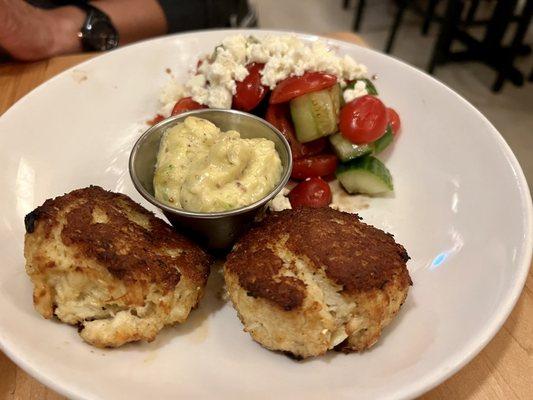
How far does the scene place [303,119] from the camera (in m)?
2.40

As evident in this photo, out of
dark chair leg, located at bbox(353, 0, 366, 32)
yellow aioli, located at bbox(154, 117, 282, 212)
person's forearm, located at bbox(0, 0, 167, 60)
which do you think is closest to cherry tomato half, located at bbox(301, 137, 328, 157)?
yellow aioli, located at bbox(154, 117, 282, 212)

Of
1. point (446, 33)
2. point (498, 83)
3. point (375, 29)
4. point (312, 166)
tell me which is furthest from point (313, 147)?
point (375, 29)

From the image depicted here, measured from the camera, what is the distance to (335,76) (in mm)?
2459

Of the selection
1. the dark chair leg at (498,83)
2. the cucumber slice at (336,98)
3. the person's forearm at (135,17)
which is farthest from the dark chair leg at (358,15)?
the cucumber slice at (336,98)

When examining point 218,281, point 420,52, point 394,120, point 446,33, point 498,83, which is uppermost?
point 394,120

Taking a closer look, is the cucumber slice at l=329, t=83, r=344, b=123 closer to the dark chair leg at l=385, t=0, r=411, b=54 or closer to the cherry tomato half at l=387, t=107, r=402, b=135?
the cherry tomato half at l=387, t=107, r=402, b=135

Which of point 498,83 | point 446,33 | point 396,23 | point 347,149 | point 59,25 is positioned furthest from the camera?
point 396,23

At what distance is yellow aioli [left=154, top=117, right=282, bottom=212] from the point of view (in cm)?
184

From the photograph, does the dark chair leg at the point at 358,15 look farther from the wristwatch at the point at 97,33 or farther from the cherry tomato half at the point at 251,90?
the cherry tomato half at the point at 251,90

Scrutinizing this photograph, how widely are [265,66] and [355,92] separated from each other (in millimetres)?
479

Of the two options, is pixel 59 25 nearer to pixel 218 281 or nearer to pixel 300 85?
pixel 300 85

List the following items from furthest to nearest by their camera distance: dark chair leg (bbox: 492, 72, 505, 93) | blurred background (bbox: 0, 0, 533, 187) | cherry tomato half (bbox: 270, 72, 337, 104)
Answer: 1. dark chair leg (bbox: 492, 72, 505, 93)
2. blurred background (bbox: 0, 0, 533, 187)
3. cherry tomato half (bbox: 270, 72, 337, 104)

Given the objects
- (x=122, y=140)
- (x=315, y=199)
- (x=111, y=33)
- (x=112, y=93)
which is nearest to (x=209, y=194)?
(x=315, y=199)

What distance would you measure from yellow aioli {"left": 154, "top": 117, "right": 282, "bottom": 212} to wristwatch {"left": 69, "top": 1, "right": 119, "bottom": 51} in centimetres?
162
